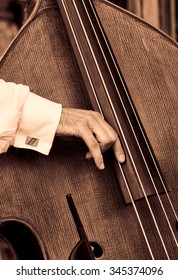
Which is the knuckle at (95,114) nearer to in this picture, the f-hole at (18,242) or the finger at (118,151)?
the finger at (118,151)

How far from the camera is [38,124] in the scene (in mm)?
742

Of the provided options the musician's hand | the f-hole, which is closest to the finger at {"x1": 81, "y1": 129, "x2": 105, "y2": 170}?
the musician's hand

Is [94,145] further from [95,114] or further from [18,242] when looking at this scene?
[18,242]

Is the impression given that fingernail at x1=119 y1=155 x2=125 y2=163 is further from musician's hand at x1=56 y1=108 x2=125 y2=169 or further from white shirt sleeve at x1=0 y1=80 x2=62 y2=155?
white shirt sleeve at x1=0 y1=80 x2=62 y2=155

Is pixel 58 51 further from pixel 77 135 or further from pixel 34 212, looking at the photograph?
pixel 34 212

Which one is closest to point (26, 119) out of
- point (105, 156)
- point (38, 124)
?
point (38, 124)

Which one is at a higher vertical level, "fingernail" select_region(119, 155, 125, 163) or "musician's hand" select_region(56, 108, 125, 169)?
"musician's hand" select_region(56, 108, 125, 169)

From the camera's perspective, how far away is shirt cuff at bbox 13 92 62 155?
0.73 m

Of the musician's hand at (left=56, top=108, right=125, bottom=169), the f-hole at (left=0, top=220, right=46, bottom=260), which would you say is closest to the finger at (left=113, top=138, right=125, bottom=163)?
the musician's hand at (left=56, top=108, right=125, bottom=169)

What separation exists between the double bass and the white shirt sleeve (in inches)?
0.9

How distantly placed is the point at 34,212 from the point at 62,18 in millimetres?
312

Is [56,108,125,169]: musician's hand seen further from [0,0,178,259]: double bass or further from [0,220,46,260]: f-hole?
[0,220,46,260]: f-hole

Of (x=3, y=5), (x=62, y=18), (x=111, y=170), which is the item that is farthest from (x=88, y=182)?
(x=3, y=5)

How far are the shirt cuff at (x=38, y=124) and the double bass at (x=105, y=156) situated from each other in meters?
0.02
